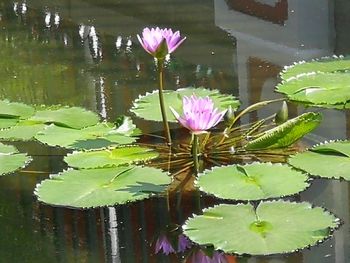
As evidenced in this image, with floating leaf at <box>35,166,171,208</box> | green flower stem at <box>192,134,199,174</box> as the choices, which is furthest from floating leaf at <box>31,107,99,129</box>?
green flower stem at <box>192,134,199,174</box>

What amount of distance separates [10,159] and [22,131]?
0.55 ft

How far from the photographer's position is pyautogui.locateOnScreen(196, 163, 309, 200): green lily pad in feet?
7.53

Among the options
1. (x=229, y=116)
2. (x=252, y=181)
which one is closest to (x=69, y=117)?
(x=229, y=116)

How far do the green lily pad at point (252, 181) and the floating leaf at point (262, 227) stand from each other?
7 cm

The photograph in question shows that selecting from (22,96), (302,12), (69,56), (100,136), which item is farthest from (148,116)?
(302,12)

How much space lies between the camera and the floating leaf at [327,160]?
2.38 metres

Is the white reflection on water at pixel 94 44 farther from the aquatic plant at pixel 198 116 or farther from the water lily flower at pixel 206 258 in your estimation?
the water lily flower at pixel 206 258

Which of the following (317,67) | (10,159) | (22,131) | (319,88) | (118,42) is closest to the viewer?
(10,159)

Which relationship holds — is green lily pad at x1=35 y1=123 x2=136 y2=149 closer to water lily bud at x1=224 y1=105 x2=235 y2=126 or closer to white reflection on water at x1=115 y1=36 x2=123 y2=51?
water lily bud at x1=224 y1=105 x2=235 y2=126

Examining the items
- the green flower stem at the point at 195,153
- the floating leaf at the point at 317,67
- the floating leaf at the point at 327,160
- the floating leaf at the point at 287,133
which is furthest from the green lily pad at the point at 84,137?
the floating leaf at the point at 317,67

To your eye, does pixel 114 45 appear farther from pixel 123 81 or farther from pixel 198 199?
pixel 198 199

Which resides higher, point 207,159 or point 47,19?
point 47,19

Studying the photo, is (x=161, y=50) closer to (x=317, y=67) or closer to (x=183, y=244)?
(x=183, y=244)

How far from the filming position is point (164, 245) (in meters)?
2.19
